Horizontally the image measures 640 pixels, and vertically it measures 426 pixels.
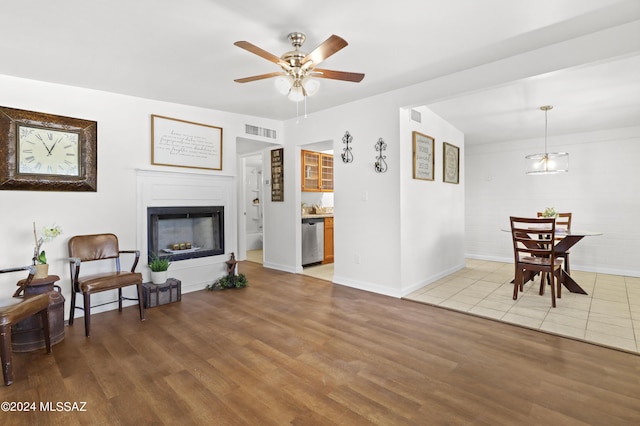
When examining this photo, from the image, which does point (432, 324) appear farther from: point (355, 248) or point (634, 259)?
point (634, 259)

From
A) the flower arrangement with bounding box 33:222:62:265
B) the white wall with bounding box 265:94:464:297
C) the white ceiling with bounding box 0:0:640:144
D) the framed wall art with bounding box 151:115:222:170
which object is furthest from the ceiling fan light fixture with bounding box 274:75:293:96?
the flower arrangement with bounding box 33:222:62:265

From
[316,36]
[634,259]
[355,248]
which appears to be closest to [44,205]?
[316,36]

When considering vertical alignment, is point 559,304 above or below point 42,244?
below

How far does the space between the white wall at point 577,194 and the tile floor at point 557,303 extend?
1.71ft

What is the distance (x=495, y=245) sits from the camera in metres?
6.50

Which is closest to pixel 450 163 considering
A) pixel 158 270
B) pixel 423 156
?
pixel 423 156

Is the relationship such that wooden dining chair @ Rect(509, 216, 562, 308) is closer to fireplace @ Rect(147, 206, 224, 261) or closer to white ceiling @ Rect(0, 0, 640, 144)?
white ceiling @ Rect(0, 0, 640, 144)

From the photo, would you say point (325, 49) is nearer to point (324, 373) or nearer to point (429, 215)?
point (324, 373)

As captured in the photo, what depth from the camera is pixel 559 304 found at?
3645mm

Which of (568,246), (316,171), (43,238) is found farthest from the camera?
(316,171)

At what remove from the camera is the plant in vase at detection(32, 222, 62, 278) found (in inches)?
115

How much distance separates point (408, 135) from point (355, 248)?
164 cm

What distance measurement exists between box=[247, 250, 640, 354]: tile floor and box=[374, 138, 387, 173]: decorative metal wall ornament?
1.62 m

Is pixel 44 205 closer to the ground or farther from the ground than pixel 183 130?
closer to the ground
